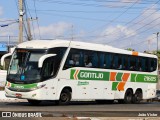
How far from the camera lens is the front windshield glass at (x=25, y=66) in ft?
70.6

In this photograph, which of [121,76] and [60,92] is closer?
[60,92]

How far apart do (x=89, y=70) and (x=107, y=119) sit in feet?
31.0

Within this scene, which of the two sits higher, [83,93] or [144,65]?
[144,65]

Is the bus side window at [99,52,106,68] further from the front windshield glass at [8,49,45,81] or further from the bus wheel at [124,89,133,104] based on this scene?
the front windshield glass at [8,49,45,81]

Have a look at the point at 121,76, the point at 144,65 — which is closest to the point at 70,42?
the point at 121,76

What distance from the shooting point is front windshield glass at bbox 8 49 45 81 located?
21516 mm

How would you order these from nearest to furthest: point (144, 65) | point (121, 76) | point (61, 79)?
1. point (61, 79)
2. point (121, 76)
3. point (144, 65)

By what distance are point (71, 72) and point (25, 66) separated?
263 centimetres

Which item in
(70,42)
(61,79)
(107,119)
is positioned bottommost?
(107,119)

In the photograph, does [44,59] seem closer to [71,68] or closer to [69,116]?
[71,68]

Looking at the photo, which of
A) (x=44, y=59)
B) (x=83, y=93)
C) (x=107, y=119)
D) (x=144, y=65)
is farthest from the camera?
(x=144, y=65)

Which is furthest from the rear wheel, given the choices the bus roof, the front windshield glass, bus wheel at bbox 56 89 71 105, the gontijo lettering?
the front windshield glass

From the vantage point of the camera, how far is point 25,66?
21.7m

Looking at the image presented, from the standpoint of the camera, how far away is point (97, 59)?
984 inches
